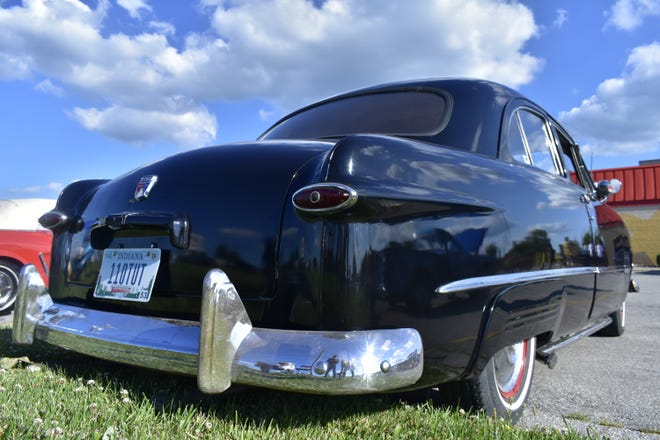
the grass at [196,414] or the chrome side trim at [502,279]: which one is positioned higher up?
the chrome side trim at [502,279]

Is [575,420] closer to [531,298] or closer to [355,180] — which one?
[531,298]

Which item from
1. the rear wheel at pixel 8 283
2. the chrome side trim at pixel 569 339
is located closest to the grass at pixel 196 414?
the chrome side trim at pixel 569 339

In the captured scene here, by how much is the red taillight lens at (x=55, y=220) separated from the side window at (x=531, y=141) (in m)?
2.25

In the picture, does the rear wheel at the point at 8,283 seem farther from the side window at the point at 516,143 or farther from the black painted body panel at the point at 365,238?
the side window at the point at 516,143

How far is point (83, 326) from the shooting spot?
2066 mm

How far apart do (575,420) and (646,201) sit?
2269cm

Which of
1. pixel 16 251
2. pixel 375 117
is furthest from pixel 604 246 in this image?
pixel 16 251

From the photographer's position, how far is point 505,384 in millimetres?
2326

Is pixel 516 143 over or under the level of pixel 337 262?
over

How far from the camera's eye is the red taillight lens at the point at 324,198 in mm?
1606

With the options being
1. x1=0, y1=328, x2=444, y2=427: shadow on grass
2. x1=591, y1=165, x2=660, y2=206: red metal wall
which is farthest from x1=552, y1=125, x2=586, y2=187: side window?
x1=591, y1=165, x2=660, y2=206: red metal wall

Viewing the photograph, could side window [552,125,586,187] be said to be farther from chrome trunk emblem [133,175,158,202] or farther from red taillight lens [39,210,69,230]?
red taillight lens [39,210,69,230]

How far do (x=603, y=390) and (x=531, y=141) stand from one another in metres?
1.43

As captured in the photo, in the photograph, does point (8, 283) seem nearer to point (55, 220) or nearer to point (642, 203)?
point (55, 220)
